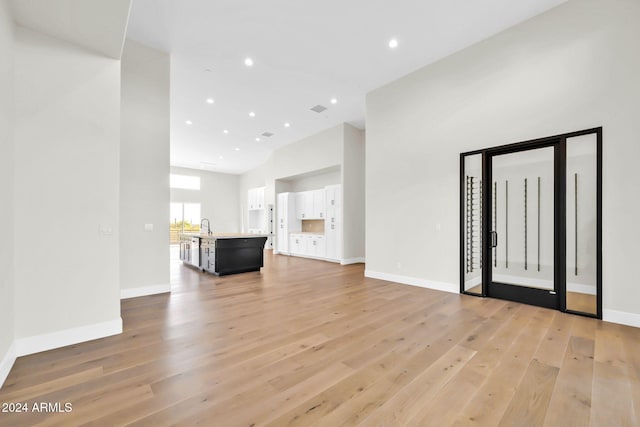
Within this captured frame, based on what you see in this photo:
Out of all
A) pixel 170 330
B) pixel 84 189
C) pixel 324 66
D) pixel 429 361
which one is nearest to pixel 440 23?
pixel 324 66

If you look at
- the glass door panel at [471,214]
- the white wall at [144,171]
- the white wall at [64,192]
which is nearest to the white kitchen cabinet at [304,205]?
the white wall at [144,171]

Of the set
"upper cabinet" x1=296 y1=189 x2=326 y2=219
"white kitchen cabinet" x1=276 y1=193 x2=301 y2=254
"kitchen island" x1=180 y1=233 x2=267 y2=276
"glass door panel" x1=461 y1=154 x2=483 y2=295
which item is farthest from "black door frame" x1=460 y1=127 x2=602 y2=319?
"white kitchen cabinet" x1=276 y1=193 x2=301 y2=254

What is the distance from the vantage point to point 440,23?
12.5 feet

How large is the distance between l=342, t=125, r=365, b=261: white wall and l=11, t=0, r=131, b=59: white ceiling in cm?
567

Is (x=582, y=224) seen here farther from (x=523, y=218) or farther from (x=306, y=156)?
(x=306, y=156)

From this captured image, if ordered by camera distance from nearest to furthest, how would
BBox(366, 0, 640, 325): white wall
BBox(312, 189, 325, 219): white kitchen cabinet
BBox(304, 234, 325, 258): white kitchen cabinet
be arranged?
BBox(366, 0, 640, 325): white wall, BBox(304, 234, 325, 258): white kitchen cabinet, BBox(312, 189, 325, 219): white kitchen cabinet

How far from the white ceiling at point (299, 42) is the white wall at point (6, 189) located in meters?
1.84

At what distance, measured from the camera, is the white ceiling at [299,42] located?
3541 mm

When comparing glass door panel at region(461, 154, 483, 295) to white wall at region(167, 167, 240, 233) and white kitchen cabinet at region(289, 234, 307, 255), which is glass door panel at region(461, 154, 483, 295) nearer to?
white kitchen cabinet at region(289, 234, 307, 255)

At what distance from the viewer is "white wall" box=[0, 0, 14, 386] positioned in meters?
2.05

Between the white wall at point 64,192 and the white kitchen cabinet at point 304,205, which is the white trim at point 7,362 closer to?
the white wall at point 64,192

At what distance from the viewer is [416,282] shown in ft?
16.0

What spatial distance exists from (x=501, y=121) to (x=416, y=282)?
9.57 feet

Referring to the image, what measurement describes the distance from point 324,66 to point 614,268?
16.4 feet
